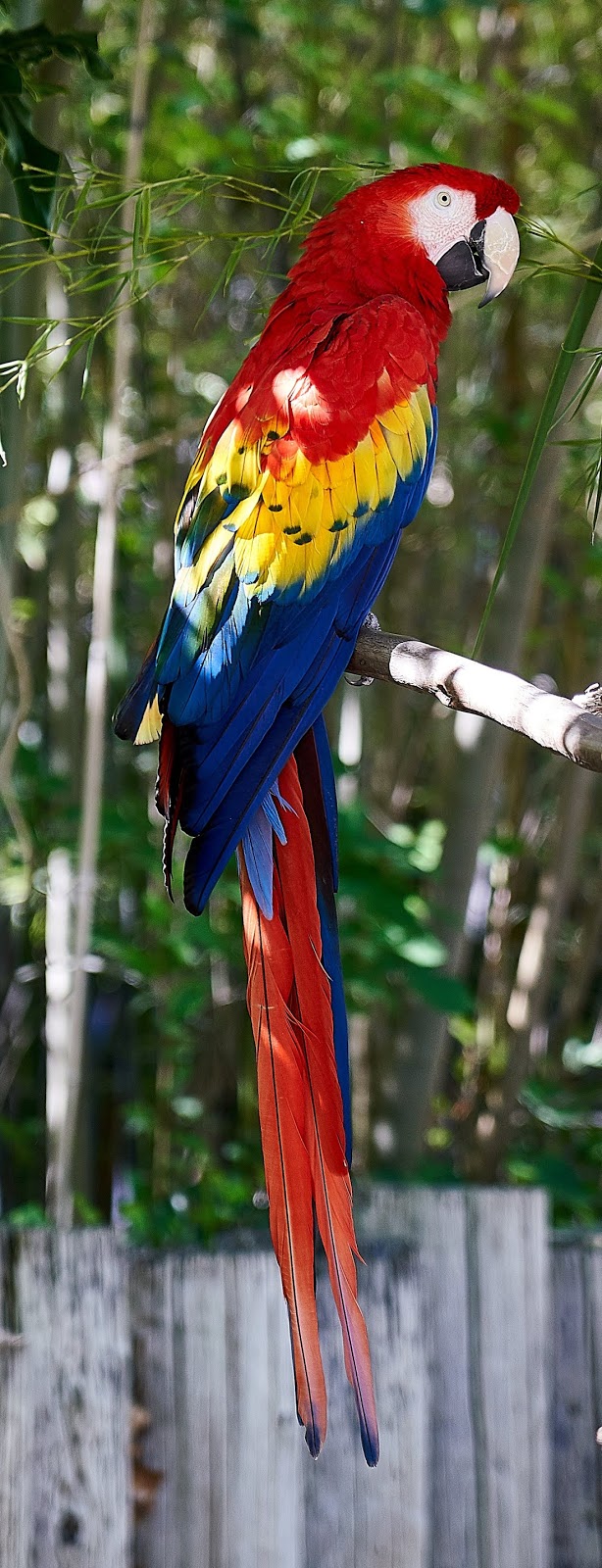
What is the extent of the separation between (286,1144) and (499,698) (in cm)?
26

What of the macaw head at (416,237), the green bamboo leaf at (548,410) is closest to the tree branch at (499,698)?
the green bamboo leaf at (548,410)

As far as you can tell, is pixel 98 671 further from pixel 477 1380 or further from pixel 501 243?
pixel 477 1380

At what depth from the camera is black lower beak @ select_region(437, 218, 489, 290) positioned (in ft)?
2.90

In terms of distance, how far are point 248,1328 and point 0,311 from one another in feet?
2.91

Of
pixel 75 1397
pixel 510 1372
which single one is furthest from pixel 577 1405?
pixel 75 1397

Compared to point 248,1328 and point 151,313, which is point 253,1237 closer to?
point 248,1328

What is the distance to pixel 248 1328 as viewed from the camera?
46.7 inches

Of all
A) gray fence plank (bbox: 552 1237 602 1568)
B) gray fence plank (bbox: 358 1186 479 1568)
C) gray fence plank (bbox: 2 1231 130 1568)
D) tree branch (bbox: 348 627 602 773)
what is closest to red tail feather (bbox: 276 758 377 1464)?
tree branch (bbox: 348 627 602 773)

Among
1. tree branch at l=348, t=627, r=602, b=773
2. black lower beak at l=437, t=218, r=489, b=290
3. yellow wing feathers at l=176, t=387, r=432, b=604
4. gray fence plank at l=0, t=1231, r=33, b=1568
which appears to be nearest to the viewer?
tree branch at l=348, t=627, r=602, b=773

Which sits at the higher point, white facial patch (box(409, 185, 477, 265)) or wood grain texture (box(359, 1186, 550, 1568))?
white facial patch (box(409, 185, 477, 265))

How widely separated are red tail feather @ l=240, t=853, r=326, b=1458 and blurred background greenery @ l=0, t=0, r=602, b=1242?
0.57 meters

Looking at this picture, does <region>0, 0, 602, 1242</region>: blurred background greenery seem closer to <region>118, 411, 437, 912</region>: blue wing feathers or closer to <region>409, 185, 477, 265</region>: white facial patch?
<region>409, 185, 477, 265</region>: white facial patch

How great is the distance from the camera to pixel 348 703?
72.1 inches

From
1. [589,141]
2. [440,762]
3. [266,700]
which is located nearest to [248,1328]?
[266,700]
